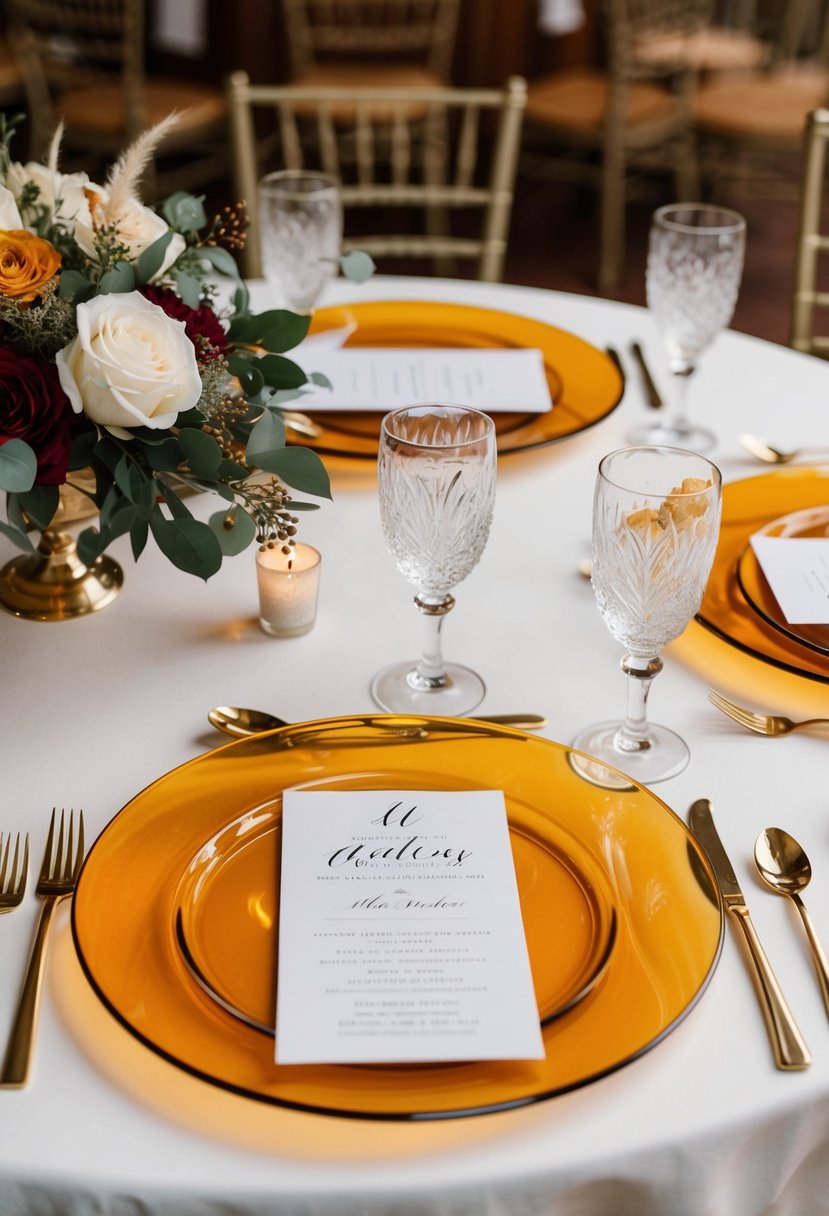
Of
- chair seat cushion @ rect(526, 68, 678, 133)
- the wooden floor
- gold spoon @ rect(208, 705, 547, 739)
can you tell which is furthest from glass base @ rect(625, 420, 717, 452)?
chair seat cushion @ rect(526, 68, 678, 133)

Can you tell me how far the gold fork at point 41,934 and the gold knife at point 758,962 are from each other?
0.39m

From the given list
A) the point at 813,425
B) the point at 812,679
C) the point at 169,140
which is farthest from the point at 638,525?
the point at 169,140

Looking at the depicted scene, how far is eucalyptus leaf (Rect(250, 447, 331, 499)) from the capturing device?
0.89 meters

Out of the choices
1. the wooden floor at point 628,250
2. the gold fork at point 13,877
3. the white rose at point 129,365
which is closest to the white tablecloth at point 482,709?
the gold fork at point 13,877

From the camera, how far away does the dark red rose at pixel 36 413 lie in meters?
0.83

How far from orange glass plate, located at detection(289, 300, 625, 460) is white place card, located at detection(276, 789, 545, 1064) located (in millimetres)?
490

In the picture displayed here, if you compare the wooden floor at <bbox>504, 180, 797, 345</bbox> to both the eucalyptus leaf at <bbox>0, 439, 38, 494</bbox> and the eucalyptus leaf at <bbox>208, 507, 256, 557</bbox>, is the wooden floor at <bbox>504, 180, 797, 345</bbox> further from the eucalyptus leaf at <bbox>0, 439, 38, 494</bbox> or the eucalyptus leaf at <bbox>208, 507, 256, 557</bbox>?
the eucalyptus leaf at <bbox>0, 439, 38, 494</bbox>

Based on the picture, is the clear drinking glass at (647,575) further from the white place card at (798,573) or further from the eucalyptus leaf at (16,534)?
the eucalyptus leaf at (16,534)

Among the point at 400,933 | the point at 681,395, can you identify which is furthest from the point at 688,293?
the point at 400,933

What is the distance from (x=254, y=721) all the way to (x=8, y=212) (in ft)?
1.33

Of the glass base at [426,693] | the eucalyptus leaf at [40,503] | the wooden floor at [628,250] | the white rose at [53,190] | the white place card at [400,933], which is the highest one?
the white rose at [53,190]

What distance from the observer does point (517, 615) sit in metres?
1.03

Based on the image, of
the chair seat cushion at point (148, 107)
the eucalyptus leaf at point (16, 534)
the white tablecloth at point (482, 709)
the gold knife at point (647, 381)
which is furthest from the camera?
Answer: the chair seat cushion at point (148, 107)

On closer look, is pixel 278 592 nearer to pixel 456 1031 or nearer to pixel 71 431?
pixel 71 431
